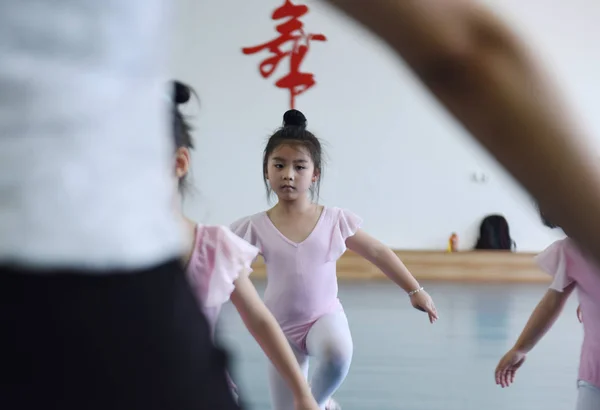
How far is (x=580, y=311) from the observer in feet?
6.28

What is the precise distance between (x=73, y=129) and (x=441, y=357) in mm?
3127

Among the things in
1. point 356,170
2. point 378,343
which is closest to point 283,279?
point 378,343

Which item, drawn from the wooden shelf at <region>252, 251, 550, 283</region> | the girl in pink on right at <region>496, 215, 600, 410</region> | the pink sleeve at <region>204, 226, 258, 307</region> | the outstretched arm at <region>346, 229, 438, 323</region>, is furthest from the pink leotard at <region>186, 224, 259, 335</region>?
the wooden shelf at <region>252, 251, 550, 283</region>

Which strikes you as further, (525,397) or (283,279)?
(525,397)

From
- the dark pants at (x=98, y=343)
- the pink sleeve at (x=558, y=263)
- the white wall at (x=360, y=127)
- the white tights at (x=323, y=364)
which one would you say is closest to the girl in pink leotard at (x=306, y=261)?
the white tights at (x=323, y=364)

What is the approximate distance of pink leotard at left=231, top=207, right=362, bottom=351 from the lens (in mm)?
2355

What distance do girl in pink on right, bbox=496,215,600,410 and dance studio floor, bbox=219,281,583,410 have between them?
74cm

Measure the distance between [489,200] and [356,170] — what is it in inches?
42.1

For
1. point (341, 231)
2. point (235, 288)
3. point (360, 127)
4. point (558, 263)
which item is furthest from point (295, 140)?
point (360, 127)

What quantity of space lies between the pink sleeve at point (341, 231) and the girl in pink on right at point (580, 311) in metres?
0.68

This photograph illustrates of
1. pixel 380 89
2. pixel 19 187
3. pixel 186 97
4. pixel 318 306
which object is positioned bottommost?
pixel 318 306

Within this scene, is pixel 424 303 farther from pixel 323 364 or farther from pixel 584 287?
pixel 584 287

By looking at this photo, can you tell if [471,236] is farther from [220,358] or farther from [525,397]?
[220,358]

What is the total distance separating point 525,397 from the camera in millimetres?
2812
